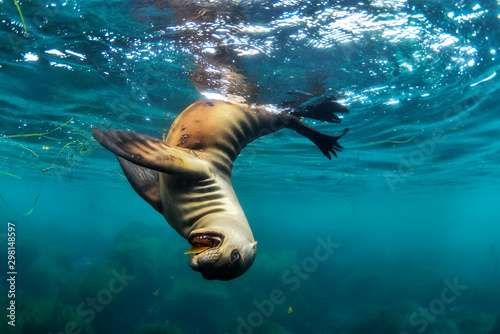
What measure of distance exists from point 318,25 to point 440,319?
16.8 metres

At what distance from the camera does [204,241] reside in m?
2.27

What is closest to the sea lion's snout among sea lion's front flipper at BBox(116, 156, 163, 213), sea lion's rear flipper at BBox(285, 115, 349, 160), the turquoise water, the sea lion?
the sea lion

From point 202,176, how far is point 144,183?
0.91 metres

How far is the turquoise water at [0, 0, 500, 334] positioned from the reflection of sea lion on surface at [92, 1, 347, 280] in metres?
2.40

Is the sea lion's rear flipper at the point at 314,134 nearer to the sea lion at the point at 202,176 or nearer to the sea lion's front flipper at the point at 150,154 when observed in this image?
the sea lion at the point at 202,176

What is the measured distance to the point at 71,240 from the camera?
34.2 m

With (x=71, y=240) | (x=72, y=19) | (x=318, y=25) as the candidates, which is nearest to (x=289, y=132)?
(x=318, y=25)

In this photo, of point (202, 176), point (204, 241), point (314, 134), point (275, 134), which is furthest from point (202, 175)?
point (275, 134)

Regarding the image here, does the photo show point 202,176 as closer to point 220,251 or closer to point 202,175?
point 202,175

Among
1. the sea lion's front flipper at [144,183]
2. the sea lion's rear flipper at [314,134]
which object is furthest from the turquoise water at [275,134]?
the sea lion's front flipper at [144,183]

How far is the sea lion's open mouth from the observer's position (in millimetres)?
2188

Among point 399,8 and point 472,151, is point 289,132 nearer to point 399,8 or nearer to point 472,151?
point 399,8

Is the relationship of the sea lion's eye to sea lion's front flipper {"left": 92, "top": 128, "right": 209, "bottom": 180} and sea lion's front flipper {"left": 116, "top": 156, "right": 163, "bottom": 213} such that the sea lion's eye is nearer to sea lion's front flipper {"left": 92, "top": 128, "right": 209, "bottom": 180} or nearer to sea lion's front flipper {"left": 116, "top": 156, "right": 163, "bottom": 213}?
sea lion's front flipper {"left": 92, "top": 128, "right": 209, "bottom": 180}

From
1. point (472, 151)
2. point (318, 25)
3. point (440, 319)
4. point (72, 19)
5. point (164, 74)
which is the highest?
point (318, 25)
